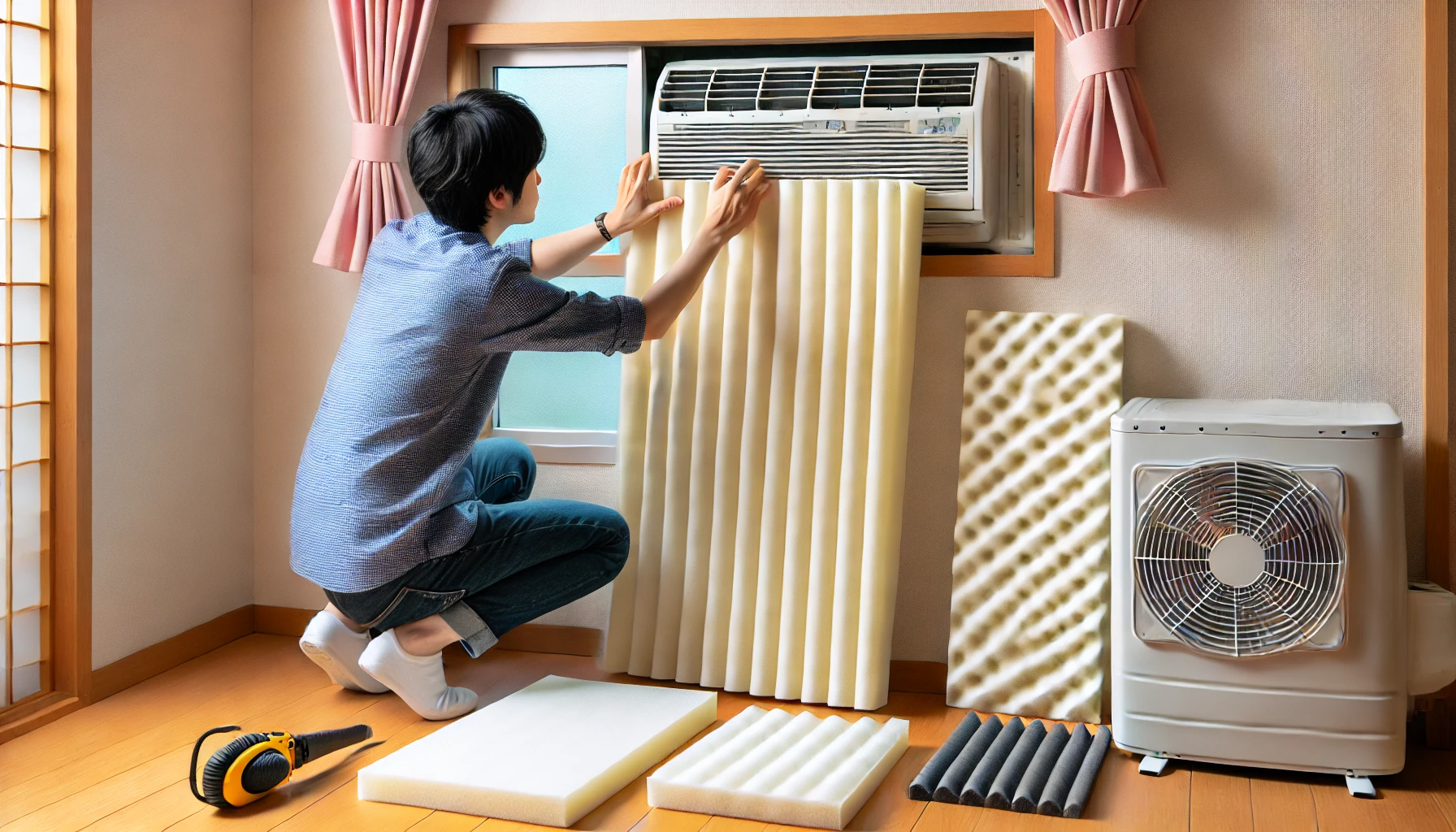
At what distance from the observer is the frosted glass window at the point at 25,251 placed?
8.00 ft

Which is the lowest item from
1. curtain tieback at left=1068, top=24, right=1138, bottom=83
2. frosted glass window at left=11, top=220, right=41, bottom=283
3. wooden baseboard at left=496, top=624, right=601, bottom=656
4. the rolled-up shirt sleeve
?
wooden baseboard at left=496, top=624, right=601, bottom=656

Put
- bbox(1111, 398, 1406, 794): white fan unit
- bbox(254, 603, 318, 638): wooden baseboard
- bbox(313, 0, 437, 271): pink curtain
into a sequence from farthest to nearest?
1. bbox(254, 603, 318, 638): wooden baseboard
2. bbox(313, 0, 437, 271): pink curtain
3. bbox(1111, 398, 1406, 794): white fan unit

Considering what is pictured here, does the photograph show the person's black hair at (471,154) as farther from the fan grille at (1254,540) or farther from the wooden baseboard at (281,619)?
the fan grille at (1254,540)

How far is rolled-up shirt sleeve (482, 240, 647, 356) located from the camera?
2301 mm

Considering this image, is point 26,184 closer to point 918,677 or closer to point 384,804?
point 384,804

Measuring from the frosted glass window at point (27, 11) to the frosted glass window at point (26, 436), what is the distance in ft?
2.75

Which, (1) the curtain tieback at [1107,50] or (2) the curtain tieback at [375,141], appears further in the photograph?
(2) the curtain tieback at [375,141]

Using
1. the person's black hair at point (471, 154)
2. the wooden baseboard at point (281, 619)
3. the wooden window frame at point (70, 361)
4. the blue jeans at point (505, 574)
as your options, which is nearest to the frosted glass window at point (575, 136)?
the person's black hair at point (471, 154)

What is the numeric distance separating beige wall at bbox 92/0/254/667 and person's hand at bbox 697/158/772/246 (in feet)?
4.30

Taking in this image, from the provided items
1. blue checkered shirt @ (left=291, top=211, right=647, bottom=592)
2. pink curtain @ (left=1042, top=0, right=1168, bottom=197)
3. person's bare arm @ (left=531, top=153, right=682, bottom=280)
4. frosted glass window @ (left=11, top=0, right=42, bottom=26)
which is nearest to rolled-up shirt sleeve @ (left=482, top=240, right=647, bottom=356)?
blue checkered shirt @ (left=291, top=211, right=647, bottom=592)

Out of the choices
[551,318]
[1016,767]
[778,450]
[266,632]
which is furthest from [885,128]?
[266,632]

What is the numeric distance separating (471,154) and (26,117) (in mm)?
980

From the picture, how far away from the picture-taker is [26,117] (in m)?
2.47

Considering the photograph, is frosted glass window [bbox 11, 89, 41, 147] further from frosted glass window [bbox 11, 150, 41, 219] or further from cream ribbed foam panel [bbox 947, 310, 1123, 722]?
cream ribbed foam panel [bbox 947, 310, 1123, 722]
